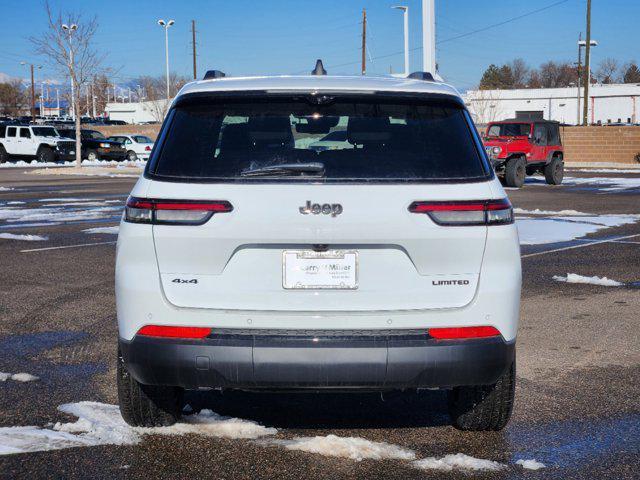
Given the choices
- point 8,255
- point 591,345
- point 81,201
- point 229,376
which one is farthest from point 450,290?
point 81,201


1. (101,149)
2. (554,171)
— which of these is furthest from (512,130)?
(101,149)

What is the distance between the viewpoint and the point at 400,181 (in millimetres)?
3889

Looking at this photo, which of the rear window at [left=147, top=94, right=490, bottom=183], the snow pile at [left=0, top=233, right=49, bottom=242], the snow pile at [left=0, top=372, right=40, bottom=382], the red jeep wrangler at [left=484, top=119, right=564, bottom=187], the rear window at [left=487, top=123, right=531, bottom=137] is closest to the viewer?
the rear window at [left=147, top=94, right=490, bottom=183]

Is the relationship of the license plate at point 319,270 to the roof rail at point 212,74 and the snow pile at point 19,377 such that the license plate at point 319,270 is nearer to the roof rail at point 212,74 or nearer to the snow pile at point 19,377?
the roof rail at point 212,74

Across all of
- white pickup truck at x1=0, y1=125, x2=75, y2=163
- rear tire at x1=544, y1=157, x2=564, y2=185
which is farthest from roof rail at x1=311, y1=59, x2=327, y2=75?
white pickup truck at x1=0, y1=125, x2=75, y2=163

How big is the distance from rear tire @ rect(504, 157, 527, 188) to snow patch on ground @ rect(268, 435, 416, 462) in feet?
69.1

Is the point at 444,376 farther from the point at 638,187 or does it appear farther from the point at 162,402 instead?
the point at 638,187

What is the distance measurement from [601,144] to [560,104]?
6160 centimetres

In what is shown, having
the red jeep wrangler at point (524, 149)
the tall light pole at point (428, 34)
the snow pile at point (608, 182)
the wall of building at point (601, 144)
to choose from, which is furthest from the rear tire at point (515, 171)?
the wall of building at point (601, 144)

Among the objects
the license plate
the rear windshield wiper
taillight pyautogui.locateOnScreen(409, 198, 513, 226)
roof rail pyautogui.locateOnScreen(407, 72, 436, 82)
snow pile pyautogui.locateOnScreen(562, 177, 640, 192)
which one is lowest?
snow pile pyautogui.locateOnScreen(562, 177, 640, 192)

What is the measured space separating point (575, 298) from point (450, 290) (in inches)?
192

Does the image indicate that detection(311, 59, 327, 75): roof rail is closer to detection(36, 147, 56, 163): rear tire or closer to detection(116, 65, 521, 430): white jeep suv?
detection(116, 65, 521, 430): white jeep suv

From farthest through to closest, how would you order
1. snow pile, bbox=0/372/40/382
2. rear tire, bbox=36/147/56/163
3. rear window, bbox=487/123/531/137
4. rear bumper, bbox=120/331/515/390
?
rear tire, bbox=36/147/56/163 → rear window, bbox=487/123/531/137 → snow pile, bbox=0/372/40/382 → rear bumper, bbox=120/331/515/390

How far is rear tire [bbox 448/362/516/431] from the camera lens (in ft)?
14.4
